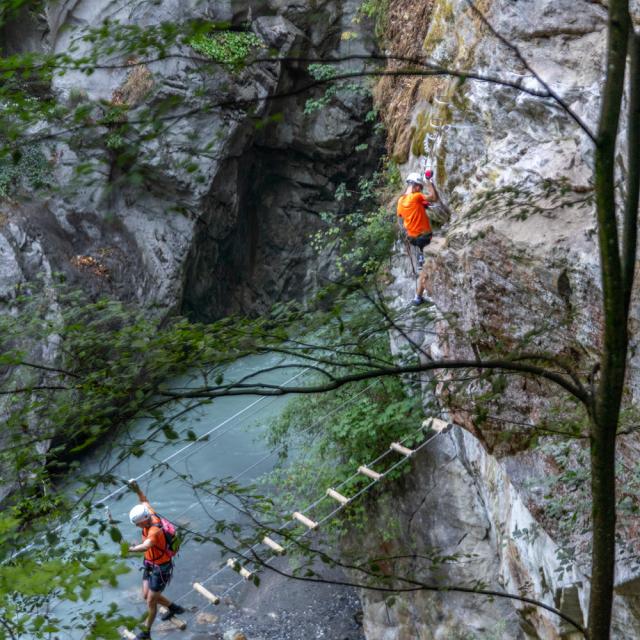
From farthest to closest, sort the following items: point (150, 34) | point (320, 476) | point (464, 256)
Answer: point (320, 476), point (464, 256), point (150, 34)

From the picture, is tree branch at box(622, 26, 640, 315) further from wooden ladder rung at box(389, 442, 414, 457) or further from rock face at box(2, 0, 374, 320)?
rock face at box(2, 0, 374, 320)

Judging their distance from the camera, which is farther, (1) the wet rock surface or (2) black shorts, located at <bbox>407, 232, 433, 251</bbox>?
(1) the wet rock surface

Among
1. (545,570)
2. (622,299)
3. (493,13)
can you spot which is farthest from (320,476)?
(622,299)

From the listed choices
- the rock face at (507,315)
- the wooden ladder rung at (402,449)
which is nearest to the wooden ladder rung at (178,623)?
the rock face at (507,315)

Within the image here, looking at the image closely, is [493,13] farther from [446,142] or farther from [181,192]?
[181,192]

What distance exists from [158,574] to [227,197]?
27.9 feet

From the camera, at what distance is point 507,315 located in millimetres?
3979

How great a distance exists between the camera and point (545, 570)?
14.2 feet

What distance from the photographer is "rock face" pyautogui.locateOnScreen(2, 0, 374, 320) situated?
39.0ft

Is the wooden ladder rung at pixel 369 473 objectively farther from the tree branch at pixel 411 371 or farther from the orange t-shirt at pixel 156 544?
the tree branch at pixel 411 371

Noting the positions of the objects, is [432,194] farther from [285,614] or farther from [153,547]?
[285,614]

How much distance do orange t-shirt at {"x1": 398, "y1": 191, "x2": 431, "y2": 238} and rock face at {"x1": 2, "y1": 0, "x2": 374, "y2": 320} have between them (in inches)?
150

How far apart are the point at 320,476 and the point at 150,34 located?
6049 millimetres

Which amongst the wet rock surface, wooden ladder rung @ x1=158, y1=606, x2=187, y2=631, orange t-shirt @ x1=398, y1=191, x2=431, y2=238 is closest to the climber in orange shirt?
orange t-shirt @ x1=398, y1=191, x2=431, y2=238
